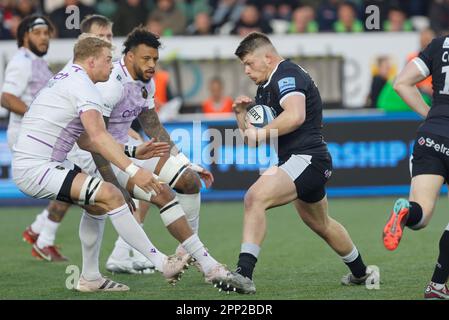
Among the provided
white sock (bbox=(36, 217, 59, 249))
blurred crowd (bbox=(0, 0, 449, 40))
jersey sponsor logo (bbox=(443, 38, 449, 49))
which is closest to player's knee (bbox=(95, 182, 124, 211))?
jersey sponsor logo (bbox=(443, 38, 449, 49))

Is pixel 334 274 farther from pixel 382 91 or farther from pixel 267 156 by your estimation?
pixel 382 91

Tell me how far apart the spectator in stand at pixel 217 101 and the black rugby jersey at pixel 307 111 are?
9824 millimetres

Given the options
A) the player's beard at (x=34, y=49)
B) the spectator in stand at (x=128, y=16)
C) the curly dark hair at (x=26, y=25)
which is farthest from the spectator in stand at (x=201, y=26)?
the player's beard at (x=34, y=49)

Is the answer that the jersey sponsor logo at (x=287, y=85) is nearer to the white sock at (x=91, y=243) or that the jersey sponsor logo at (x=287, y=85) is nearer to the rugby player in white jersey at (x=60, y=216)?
the rugby player in white jersey at (x=60, y=216)

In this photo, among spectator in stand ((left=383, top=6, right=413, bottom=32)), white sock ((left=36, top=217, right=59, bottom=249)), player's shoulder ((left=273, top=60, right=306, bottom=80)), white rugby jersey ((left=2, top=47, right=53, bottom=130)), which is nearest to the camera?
player's shoulder ((left=273, top=60, right=306, bottom=80))

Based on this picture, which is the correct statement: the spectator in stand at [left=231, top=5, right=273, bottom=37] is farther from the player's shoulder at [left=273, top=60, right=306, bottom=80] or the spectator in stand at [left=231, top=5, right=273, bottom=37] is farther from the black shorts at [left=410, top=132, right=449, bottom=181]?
the black shorts at [left=410, top=132, right=449, bottom=181]

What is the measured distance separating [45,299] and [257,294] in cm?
172

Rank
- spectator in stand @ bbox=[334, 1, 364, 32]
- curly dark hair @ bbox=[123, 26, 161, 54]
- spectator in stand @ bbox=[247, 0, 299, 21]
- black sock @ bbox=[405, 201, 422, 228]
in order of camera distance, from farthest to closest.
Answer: spectator in stand @ bbox=[247, 0, 299, 21] < spectator in stand @ bbox=[334, 1, 364, 32] < curly dark hair @ bbox=[123, 26, 161, 54] < black sock @ bbox=[405, 201, 422, 228]

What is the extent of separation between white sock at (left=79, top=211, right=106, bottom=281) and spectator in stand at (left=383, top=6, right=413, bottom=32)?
12.9 meters

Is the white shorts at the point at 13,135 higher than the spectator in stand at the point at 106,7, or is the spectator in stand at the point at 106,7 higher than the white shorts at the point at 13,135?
the spectator in stand at the point at 106,7

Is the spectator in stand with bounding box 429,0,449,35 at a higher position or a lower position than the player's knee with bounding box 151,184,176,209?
higher

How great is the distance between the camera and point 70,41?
19734 millimetres

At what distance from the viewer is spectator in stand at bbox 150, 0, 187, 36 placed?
2089 centimetres

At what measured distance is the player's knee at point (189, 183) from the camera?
32.0 feet
